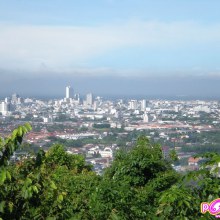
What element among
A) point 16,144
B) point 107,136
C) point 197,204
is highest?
point 16,144

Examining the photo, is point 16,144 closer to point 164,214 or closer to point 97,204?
point 164,214

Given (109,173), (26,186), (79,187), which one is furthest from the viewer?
(109,173)

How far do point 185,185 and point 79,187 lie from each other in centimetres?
467

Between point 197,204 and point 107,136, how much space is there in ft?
91.2

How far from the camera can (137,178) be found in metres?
7.98

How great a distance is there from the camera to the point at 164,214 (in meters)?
2.92

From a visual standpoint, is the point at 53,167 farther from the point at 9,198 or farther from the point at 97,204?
the point at 9,198

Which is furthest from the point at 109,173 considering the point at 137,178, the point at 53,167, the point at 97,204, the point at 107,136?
the point at 107,136

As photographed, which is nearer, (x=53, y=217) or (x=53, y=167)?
(x=53, y=217)

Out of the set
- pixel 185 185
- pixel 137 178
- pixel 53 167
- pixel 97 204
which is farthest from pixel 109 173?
pixel 185 185

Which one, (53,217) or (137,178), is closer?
(53,217)

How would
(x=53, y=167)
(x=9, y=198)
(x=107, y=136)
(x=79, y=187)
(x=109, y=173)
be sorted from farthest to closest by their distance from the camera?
1. (x=107, y=136)
2. (x=53, y=167)
3. (x=109, y=173)
4. (x=79, y=187)
5. (x=9, y=198)

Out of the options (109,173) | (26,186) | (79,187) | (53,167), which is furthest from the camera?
(53,167)

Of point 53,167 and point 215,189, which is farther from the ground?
point 215,189
